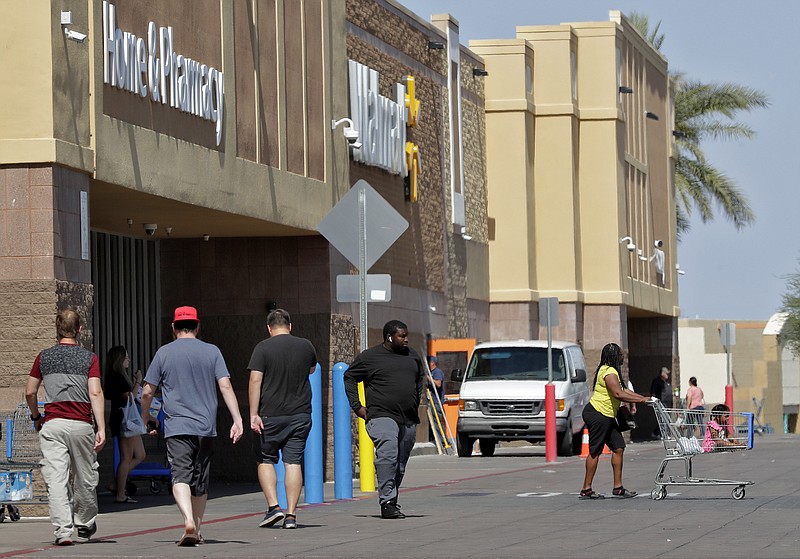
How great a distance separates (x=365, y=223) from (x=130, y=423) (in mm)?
3688

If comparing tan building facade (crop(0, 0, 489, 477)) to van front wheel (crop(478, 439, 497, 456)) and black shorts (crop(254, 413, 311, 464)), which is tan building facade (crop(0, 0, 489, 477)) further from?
black shorts (crop(254, 413, 311, 464))

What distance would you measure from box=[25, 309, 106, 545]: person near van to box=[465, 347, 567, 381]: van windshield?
1785 cm

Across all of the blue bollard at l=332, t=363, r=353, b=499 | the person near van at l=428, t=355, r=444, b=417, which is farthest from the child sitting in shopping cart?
the person near van at l=428, t=355, r=444, b=417

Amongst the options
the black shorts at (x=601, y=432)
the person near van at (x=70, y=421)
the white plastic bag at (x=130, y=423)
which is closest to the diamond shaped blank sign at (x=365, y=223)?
the black shorts at (x=601, y=432)

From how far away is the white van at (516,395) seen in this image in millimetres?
30250

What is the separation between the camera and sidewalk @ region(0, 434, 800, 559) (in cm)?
1294

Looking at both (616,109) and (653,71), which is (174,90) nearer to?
(616,109)

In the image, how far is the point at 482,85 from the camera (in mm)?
39406

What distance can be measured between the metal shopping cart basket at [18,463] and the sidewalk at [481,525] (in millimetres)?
238

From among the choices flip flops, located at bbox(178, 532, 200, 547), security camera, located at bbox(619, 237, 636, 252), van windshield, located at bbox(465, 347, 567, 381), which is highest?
security camera, located at bbox(619, 237, 636, 252)

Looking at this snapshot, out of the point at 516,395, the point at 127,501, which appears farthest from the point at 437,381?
the point at 127,501

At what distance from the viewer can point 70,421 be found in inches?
546

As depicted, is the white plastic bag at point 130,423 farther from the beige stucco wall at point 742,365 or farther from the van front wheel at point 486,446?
the beige stucco wall at point 742,365

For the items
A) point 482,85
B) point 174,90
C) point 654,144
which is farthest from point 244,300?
point 654,144
